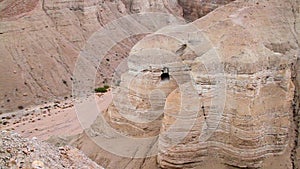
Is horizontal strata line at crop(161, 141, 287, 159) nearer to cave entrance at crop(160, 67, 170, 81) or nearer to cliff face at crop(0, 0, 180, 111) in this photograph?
cave entrance at crop(160, 67, 170, 81)

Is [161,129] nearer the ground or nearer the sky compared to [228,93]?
nearer the ground

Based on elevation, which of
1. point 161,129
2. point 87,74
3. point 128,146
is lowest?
point 87,74

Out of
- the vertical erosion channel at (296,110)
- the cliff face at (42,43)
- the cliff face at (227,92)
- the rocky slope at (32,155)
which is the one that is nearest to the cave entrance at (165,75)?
the cliff face at (227,92)

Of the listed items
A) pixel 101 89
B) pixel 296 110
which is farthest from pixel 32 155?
pixel 101 89

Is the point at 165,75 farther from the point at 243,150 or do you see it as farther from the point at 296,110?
the point at 296,110

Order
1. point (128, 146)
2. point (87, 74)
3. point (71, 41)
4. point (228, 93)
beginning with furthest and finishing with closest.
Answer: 1. point (71, 41)
2. point (87, 74)
3. point (128, 146)
4. point (228, 93)

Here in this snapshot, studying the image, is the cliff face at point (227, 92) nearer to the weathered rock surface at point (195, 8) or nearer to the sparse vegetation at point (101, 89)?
the weathered rock surface at point (195, 8)

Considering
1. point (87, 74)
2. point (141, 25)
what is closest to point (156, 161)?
point (87, 74)

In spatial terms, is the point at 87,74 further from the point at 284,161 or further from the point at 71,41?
the point at 284,161
